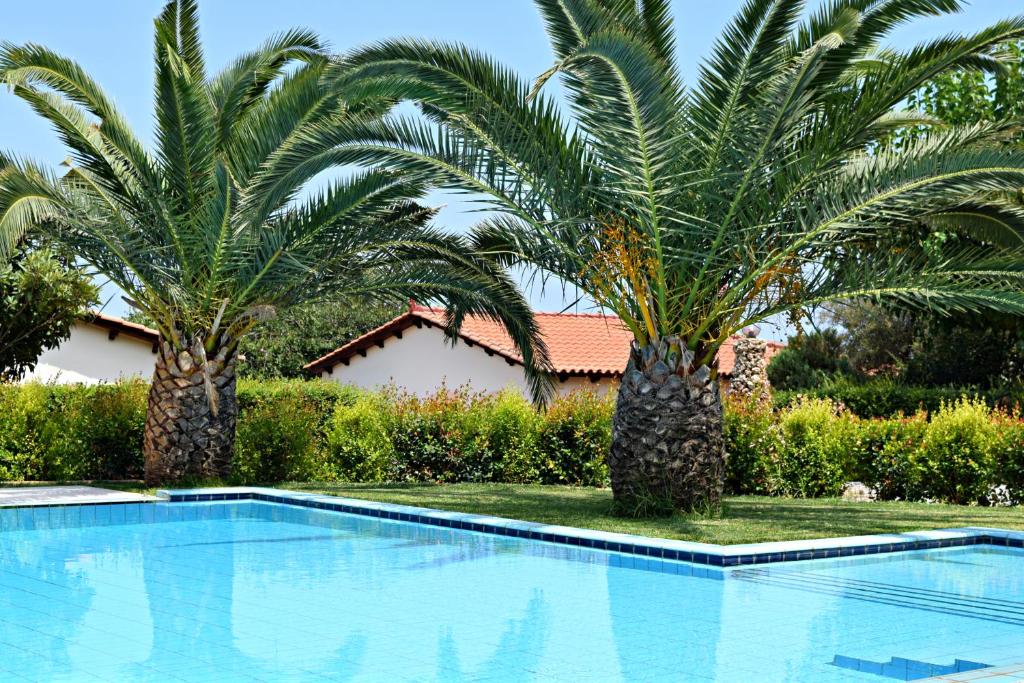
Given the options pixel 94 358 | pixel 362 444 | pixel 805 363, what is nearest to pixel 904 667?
pixel 362 444

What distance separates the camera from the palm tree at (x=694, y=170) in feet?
39.3

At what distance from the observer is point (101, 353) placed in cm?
3092

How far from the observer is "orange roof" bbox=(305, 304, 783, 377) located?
32656mm

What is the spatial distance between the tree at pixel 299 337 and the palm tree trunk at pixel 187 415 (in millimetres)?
31048

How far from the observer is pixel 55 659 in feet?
22.5

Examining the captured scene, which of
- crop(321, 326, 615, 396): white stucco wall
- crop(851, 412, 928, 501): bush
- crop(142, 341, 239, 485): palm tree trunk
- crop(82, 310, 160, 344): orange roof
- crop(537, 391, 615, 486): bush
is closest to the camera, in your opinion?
crop(142, 341, 239, 485): palm tree trunk

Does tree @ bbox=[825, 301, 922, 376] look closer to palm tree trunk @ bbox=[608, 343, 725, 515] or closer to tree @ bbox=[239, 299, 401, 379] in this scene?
tree @ bbox=[239, 299, 401, 379]

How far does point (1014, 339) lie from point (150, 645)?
2512cm

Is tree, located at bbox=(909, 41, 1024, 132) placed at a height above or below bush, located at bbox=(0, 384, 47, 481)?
above

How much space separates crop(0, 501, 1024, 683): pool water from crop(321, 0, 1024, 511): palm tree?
280 cm

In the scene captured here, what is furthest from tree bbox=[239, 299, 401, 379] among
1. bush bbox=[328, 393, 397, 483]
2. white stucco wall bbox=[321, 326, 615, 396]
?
bush bbox=[328, 393, 397, 483]

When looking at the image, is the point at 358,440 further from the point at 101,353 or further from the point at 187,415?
the point at 101,353

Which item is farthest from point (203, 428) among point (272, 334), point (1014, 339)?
point (272, 334)

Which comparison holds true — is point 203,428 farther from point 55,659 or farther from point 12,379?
point 55,659
